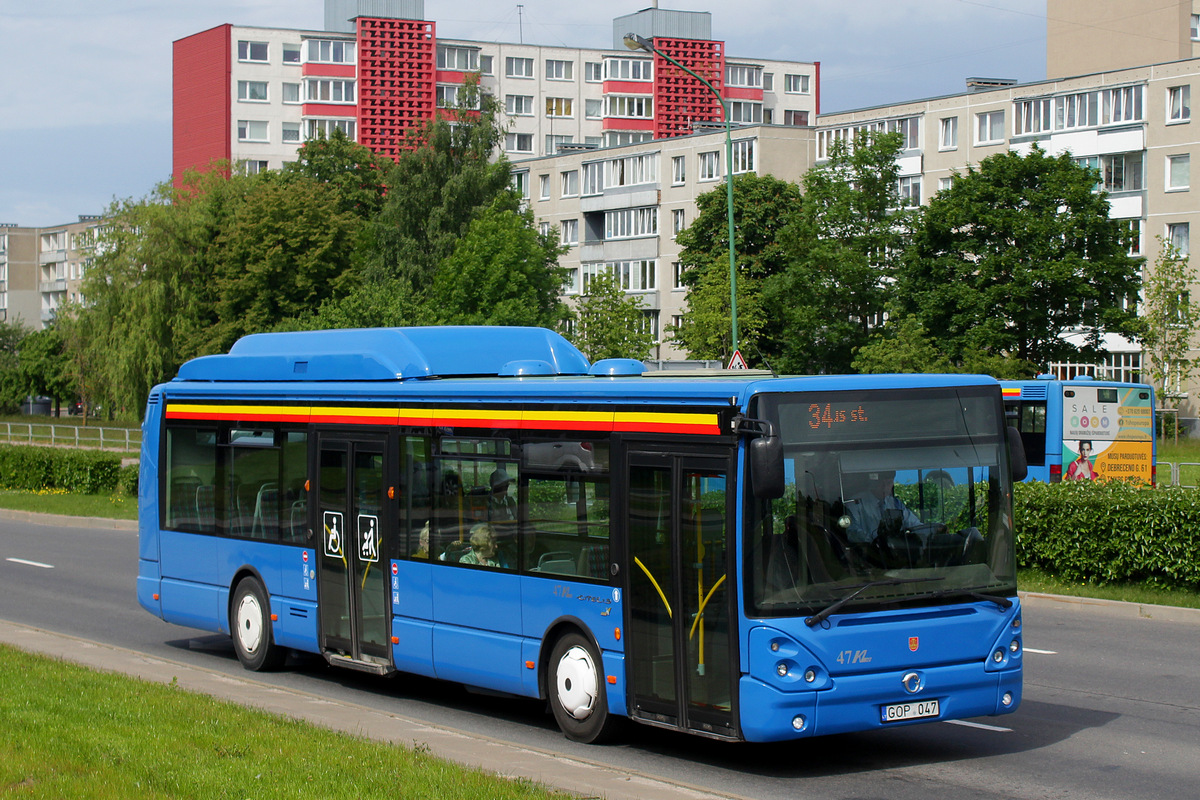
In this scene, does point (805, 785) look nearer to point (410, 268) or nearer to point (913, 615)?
point (913, 615)

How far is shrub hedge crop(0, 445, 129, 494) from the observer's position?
3981cm

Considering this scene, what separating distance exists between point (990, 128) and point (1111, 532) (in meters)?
58.0

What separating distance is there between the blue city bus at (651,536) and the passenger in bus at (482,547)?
0.03m

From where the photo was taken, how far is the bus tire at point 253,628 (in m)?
13.8

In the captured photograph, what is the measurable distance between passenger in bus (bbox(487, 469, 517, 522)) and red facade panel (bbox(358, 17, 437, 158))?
88945 millimetres

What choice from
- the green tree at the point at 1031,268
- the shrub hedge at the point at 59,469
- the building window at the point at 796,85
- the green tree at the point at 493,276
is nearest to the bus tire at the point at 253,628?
the shrub hedge at the point at 59,469

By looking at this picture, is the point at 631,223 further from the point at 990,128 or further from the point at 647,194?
the point at 990,128

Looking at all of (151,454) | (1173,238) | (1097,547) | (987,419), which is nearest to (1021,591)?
(1097,547)

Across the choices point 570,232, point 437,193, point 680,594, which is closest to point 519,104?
point 570,232

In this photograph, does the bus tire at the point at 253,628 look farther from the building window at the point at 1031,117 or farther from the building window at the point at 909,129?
the building window at the point at 909,129

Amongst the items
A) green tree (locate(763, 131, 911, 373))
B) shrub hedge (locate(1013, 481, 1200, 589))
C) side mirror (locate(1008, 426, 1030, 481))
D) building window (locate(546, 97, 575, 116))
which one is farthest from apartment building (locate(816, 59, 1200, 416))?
side mirror (locate(1008, 426, 1030, 481))

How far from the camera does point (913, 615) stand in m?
8.98

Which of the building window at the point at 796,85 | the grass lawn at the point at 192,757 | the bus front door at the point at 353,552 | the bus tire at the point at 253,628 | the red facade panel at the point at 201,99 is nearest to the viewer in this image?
the grass lawn at the point at 192,757

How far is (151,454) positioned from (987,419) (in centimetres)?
980
